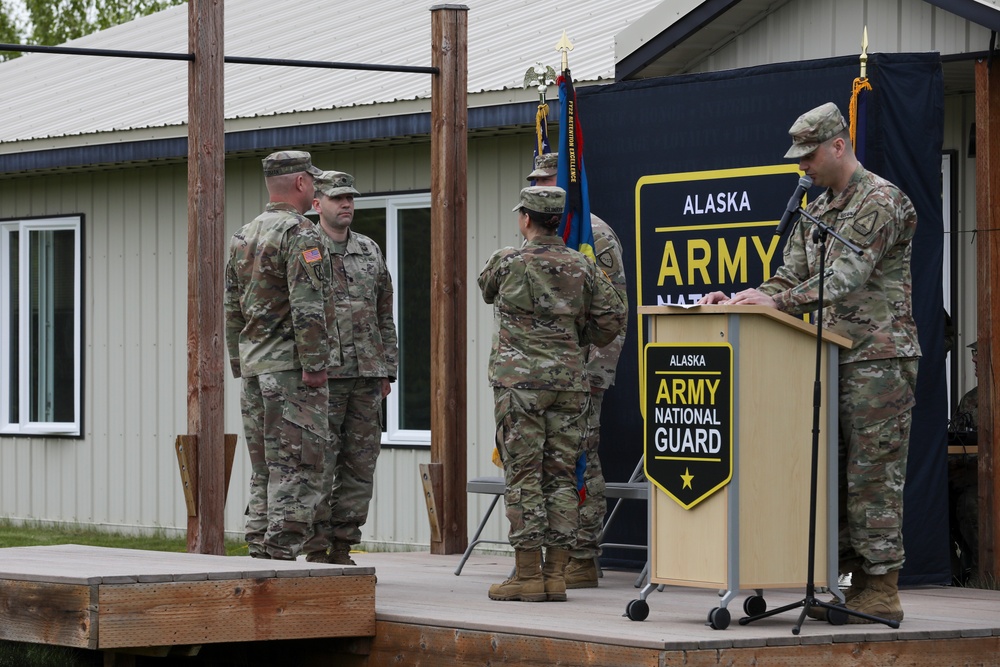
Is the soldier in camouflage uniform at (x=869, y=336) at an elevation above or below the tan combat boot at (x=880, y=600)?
above

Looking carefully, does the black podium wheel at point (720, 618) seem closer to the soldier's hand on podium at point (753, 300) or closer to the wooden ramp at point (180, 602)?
the soldier's hand on podium at point (753, 300)

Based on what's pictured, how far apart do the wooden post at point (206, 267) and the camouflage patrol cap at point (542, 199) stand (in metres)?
1.95

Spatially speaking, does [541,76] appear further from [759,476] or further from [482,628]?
[482,628]

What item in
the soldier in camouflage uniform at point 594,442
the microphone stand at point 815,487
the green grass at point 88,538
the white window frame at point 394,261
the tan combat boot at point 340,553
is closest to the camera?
the microphone stand at point 815,487

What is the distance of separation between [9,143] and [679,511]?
9.36 metres

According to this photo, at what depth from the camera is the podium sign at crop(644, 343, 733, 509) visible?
6.20m

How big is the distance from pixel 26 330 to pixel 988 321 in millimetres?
9236

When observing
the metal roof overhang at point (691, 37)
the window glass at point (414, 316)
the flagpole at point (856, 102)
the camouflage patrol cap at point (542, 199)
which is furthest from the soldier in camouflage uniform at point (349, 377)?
the window glass at point (414, 316)

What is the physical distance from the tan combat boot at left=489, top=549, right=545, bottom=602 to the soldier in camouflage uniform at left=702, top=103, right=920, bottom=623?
1.32 meters

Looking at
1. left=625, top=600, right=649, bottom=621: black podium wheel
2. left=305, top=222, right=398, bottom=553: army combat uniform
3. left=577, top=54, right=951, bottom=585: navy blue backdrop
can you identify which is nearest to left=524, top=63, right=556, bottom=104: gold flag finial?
left=577, top=54, right=951, bottom=585: navy blue backdrop

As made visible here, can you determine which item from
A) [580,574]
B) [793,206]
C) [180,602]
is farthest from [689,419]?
[180,602]

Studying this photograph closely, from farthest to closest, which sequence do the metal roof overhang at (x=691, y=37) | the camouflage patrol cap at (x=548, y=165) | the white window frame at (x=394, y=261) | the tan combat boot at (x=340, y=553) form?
the white window frame at (x=394, y=261) < the metal roof overhang at (x=691, y=37) < the tan combat boot at (x=340, y=553) < the camouflage patrol cap at (x=548, y=165)

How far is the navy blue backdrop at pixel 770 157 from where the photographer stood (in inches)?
317

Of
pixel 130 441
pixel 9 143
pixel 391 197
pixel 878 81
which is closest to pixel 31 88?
pixel 9 143
